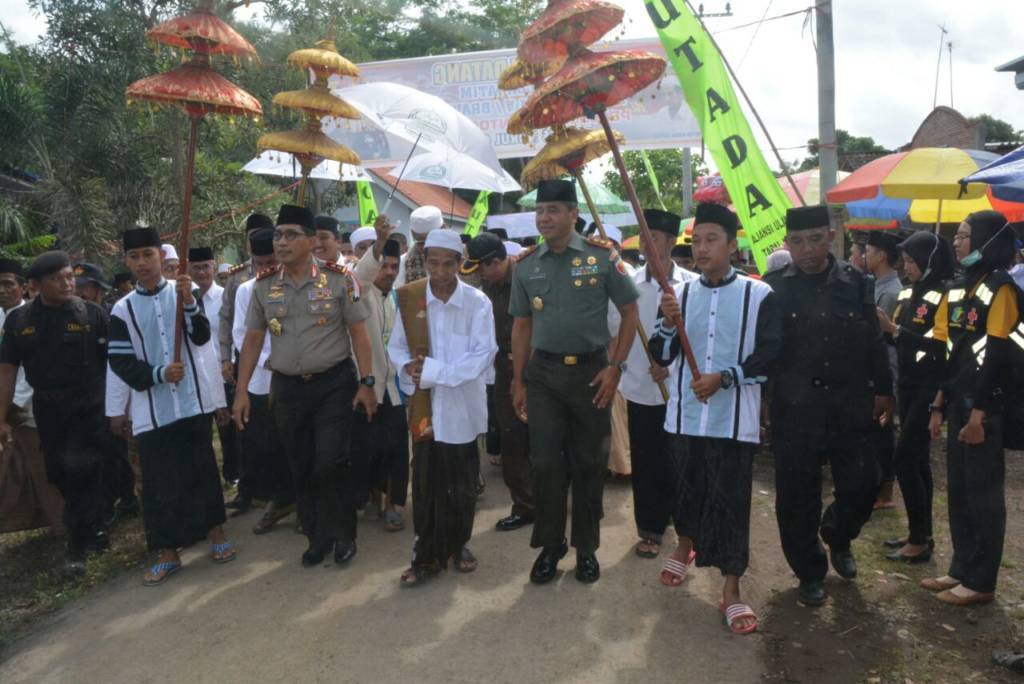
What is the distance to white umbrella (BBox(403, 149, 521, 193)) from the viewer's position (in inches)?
285

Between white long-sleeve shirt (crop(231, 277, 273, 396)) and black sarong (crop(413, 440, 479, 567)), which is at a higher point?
white long-sleeve shirt (crop(231, 277, 273, 396))

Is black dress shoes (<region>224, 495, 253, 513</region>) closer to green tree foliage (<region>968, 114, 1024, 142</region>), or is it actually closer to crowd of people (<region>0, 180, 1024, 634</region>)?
crowd of people (<region>0, 180, 1024, 634</region>)

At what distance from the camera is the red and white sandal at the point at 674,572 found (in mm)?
4312

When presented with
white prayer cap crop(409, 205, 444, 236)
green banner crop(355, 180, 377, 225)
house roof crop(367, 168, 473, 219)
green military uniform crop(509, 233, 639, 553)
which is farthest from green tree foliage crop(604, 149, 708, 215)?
green military uniform crop(509, 233, 639, 553)

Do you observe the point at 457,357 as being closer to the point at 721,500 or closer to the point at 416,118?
the point at 721,500

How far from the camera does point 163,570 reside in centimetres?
476

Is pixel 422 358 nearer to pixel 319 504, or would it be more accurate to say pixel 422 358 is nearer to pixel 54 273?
pixel 319 504

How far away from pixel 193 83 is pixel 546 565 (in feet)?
11.3

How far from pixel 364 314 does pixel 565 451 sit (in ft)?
4.78

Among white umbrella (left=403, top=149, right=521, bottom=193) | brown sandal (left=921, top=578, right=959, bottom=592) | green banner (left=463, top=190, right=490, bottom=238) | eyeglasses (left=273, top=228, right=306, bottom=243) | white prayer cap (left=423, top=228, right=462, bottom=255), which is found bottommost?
brown sandal (left=921, top=578, right=959, bottom=592)

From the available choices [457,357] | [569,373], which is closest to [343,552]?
[457,357]

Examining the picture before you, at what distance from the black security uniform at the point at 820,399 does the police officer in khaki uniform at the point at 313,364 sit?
2345 mm

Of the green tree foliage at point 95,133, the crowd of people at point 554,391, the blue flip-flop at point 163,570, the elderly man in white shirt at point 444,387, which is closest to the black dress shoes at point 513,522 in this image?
the crowd of people at point 554,391

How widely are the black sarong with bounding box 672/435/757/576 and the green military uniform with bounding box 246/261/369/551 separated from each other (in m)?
2.06
